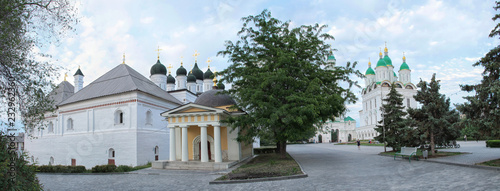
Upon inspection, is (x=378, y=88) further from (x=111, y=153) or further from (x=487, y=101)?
(x=487, y=101)

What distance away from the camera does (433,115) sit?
18141 mm

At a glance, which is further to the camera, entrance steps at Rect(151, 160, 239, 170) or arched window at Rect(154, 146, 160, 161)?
arched window at Rect(154, 146, 160, 161)

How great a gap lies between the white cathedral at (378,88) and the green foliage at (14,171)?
73.3 meters

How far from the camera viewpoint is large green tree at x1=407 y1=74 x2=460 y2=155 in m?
17.7

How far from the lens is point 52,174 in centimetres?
1870

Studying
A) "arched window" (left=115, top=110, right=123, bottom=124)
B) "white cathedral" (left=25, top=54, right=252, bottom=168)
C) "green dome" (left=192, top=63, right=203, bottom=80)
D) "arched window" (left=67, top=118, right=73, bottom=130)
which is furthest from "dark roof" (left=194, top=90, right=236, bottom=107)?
"green dome" (left=192, top=63, right=203, bottom=80)

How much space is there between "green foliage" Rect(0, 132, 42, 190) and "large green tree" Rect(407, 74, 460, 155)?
18.4 m

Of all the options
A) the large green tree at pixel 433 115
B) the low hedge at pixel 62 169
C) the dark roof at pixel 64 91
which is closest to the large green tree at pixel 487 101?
the large green tree at pixel 433 115

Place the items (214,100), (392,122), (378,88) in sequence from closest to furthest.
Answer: (214,100) → (392,122) → (378,88)

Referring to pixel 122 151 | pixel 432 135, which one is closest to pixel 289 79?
pixel 432 135

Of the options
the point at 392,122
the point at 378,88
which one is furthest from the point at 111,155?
the point at 378,88

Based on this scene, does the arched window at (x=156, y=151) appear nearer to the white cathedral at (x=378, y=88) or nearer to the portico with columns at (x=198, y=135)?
the portico with columns at (x=198, y=135)

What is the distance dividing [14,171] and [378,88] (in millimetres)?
75065

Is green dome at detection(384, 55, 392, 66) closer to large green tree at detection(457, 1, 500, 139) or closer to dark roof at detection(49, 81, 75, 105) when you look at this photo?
dark roof at detection(49, 81, 75, 105)
